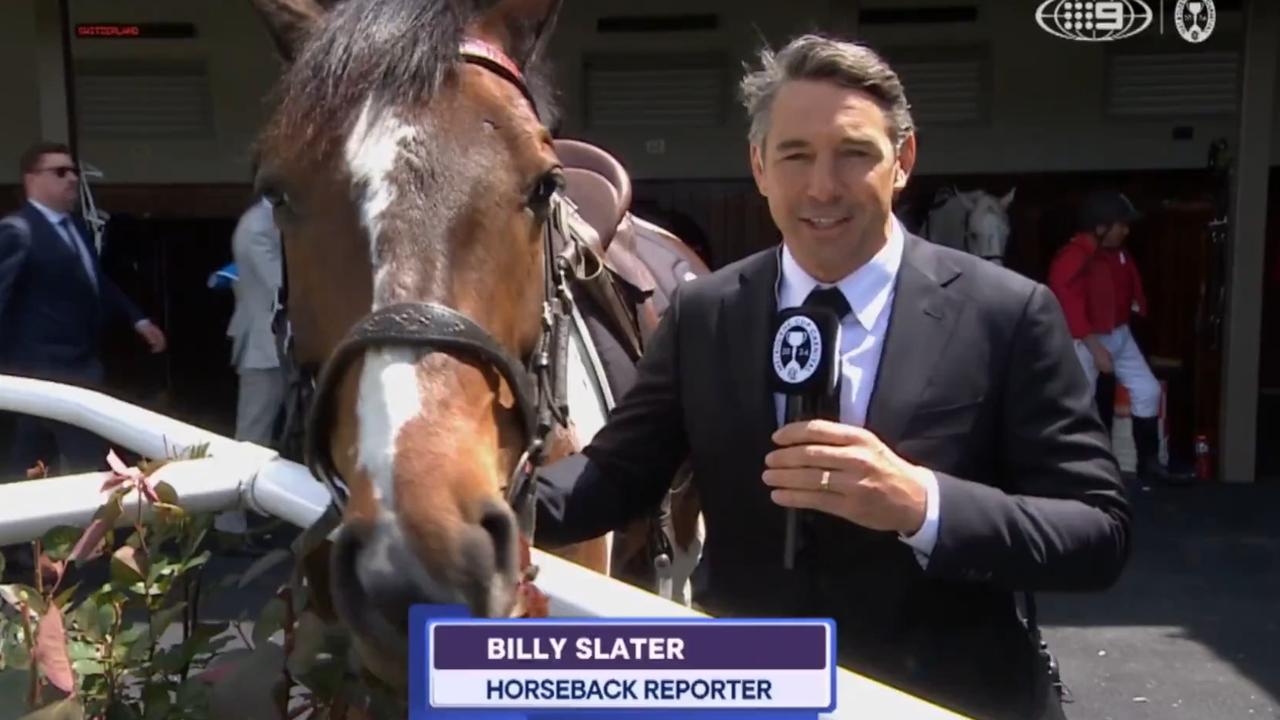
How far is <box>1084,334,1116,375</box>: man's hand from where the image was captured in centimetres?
830

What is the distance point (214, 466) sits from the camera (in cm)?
171

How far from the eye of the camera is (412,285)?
1656mm

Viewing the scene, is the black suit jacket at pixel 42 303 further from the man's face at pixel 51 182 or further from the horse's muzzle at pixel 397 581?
the horse's muzzle at pixel 397 581

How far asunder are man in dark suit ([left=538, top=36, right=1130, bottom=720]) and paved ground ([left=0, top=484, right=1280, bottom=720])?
117 inches

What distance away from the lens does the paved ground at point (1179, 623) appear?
16.3 ft

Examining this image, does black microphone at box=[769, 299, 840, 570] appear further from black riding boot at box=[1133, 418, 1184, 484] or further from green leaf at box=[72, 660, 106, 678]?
black riding boot at box=[1133, 418, 1184, 484]

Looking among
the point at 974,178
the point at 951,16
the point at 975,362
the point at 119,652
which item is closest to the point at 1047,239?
the point at 974,178

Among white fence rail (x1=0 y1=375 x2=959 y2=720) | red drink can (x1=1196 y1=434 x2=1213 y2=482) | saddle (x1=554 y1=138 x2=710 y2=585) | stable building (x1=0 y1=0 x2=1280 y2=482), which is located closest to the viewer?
white fence rail (x1=0 y1=375 x2=959 y2=720)

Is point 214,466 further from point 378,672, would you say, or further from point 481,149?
point 481,149

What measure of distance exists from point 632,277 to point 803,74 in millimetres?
1844

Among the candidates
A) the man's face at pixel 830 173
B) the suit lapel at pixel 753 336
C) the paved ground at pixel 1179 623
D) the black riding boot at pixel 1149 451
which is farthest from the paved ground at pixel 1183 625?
the man's face at pixel 830 173

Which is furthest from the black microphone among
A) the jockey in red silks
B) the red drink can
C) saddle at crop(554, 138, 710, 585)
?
the red drink can

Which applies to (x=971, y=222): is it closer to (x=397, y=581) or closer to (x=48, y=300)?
(x=48, y=300)

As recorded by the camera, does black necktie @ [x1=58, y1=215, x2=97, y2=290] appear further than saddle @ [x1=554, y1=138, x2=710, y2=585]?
Yes
